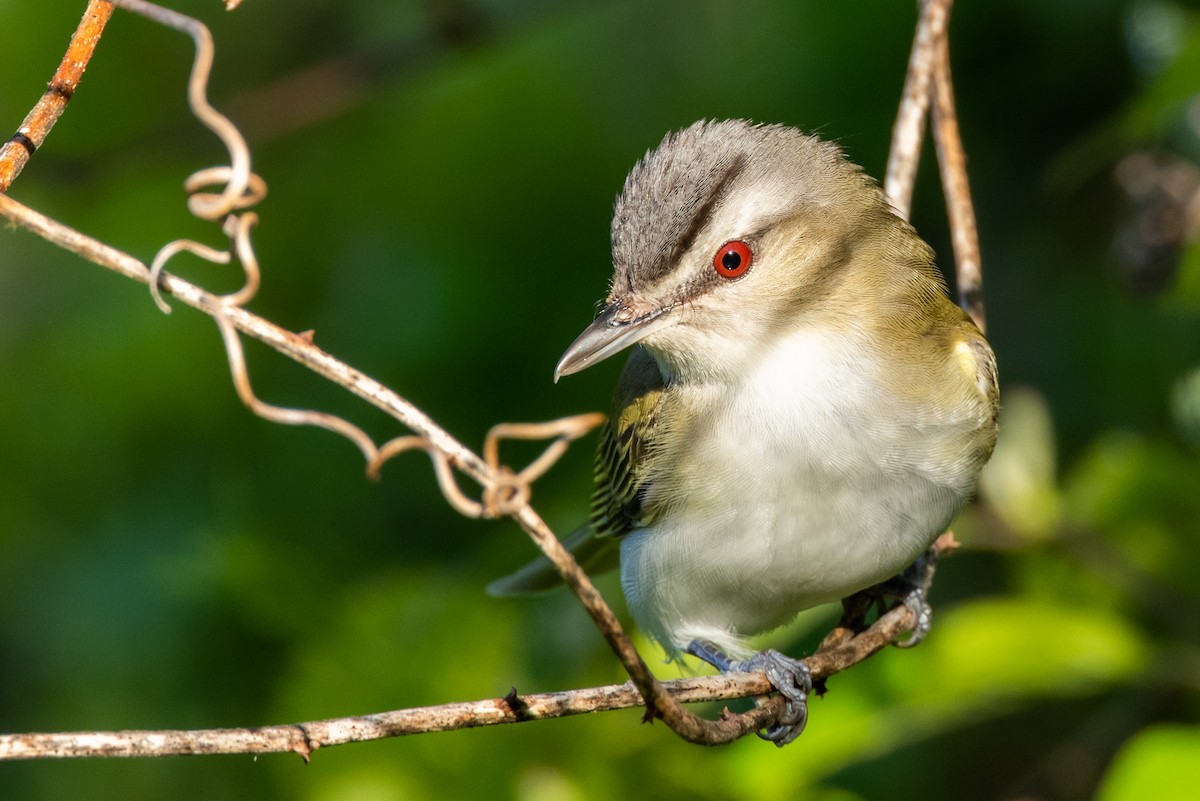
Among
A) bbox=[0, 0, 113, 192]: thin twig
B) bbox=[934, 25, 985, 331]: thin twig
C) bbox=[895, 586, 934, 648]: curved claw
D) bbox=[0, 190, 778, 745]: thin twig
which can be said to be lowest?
bbox=[895, 586, 934, 648]: curved claw

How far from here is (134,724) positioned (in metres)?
5.37

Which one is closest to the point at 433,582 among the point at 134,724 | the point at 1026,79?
the point at 134,724

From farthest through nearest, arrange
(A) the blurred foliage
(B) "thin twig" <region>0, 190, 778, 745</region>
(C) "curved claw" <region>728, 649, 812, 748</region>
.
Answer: (A) the blurred foliage
(C) "curved claw" <region>728, 649, 812, 748</region>
(B) "thin twig" <region>0, 190, 778, 745</region>

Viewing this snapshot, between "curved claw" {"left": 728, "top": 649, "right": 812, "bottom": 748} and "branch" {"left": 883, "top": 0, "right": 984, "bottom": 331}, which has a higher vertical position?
"branch" {"left": 883, "top": 0, "right": 984, "bottom": 331}

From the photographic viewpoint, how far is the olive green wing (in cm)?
377

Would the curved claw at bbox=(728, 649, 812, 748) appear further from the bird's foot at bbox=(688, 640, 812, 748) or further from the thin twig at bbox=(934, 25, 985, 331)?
the thin twig at bbox=(934, 25, 985, 331)

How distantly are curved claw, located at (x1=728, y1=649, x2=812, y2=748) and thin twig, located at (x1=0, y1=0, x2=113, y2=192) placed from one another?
1853mm

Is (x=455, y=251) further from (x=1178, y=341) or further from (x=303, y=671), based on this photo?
(x=1178, y=341)

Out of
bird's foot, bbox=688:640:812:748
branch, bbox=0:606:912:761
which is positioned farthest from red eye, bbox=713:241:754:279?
branch, bbox=0:606:912:761

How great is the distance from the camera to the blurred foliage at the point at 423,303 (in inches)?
196

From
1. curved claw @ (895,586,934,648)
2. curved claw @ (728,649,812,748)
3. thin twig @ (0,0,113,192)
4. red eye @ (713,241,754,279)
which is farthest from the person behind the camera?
curved claw @ (895,586,934,648)

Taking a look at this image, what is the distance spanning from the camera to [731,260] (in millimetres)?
3451

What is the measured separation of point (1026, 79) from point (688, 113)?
1406 millimetres

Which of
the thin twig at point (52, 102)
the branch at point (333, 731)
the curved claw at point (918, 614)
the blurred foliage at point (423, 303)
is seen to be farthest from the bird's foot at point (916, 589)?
the thin twig at point (52, 102)
